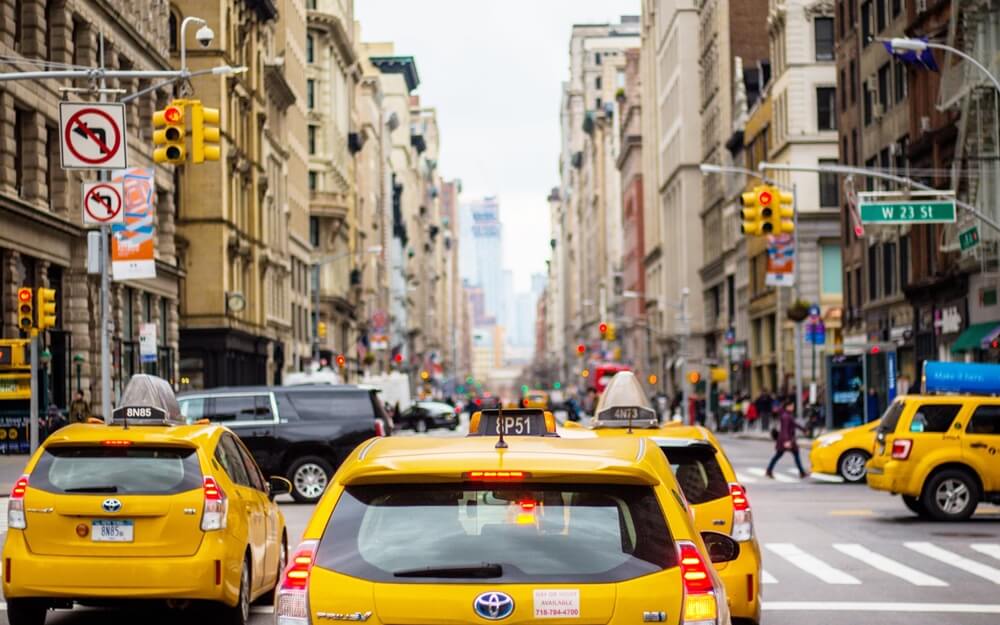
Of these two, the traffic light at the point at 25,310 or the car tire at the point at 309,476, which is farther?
the traffic light at the point at 25,310

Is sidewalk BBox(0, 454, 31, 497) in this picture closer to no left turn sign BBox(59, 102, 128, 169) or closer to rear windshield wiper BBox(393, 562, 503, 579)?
no left turn sign BBox(59, 102, 128, 169)

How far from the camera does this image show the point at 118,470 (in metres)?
13.3

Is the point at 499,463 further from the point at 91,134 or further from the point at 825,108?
the point at 825,108

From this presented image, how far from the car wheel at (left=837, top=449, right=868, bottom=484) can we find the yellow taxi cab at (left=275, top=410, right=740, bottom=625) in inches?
1127

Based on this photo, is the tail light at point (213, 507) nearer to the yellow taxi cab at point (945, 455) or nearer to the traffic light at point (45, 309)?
the yellow taxi cab at point (945, 455)

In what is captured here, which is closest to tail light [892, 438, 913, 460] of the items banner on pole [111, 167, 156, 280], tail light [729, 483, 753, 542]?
tail light [729, 483, 753, 542]

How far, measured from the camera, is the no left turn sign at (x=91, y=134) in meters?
28.2

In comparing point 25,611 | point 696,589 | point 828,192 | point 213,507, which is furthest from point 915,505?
point 828,192

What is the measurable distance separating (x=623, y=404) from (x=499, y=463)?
10988 mm

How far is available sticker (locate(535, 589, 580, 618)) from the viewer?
643 cm

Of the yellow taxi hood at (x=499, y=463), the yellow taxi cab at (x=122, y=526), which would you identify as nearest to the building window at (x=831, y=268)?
the yellow taxi cab at (x=122, y=526)

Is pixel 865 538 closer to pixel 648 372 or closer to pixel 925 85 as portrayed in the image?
pixel 925 85

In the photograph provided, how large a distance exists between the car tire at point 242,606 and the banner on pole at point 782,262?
1857 inches

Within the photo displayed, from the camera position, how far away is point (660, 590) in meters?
6.54
